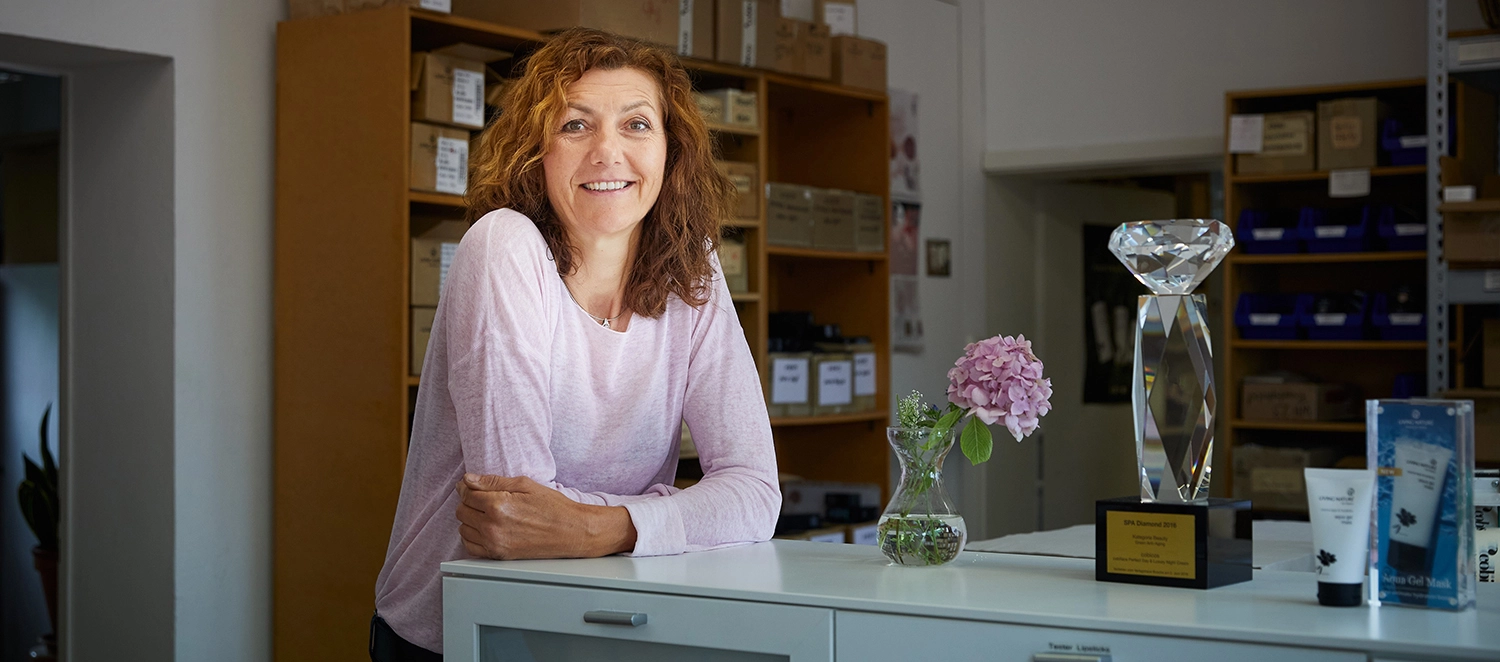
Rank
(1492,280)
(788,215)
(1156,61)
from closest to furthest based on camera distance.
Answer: (1492,280)
(788,215)
(1156,61)

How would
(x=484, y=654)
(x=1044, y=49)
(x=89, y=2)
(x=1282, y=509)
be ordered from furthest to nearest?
(x=1044, y=49) → (x=1282, y=509) → (x=89, y=2) → (x=484, y=654)

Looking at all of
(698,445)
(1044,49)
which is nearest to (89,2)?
(698,445)

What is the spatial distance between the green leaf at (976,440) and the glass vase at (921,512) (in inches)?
0.8

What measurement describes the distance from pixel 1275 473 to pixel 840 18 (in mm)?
2214

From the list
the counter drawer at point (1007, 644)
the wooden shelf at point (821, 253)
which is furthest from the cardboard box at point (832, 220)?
the counter drawer at point (1007, 644)

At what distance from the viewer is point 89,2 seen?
3.06 metres

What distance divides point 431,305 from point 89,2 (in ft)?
3.34

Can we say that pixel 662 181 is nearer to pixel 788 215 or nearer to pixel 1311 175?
pixel 788 215

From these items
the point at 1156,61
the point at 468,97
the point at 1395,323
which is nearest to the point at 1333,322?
the point at 1395,323

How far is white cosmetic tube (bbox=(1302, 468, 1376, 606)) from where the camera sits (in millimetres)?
1137

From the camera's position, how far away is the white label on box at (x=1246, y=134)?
16.1ft

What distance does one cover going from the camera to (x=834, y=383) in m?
4.51

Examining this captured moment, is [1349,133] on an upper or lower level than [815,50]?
lower

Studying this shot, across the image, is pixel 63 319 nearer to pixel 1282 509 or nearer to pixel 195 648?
pixel 195 648
